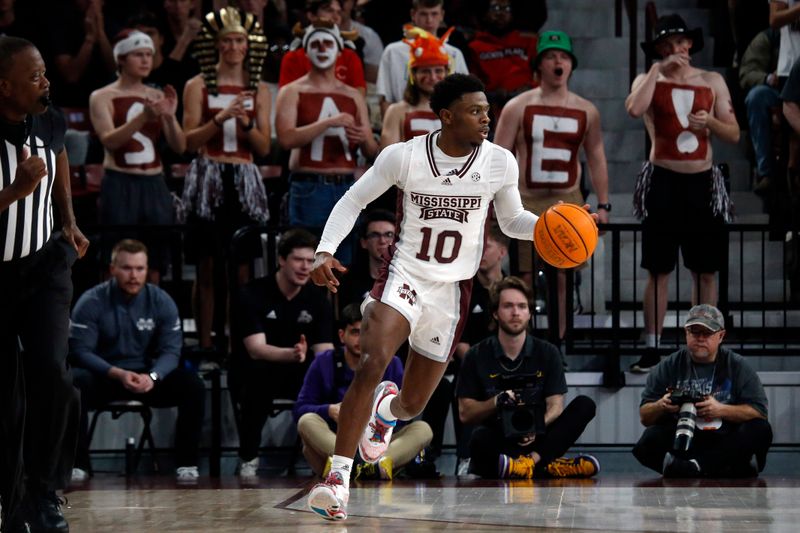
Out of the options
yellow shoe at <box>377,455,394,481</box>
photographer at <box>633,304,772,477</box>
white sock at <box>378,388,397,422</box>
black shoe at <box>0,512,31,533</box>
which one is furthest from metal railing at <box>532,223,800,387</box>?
black shoe at <box>0,512,31,533</box>

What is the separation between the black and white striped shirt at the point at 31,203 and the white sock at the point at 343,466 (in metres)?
1.58

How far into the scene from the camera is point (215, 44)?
10117mm

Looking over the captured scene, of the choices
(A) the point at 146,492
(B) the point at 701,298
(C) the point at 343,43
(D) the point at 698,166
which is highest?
(C) the point at 343,43

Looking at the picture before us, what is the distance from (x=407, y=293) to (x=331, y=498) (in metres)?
1.00

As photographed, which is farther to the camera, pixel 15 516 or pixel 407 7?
pixel 407 7

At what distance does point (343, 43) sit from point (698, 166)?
281 cm

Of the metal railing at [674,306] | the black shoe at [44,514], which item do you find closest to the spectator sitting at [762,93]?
the metal railing at [674,306]

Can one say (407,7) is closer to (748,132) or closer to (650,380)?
(748,132)

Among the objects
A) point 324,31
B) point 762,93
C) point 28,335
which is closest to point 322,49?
point 324,31

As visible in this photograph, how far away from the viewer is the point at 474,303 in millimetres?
9492

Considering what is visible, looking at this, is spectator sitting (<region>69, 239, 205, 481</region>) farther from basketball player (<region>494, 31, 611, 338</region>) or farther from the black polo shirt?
basketball player (<region>494, 31, 611, 338</region>)

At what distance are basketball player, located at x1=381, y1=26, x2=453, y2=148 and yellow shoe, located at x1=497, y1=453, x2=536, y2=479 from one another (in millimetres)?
2535

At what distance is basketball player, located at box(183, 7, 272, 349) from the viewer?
9.95m

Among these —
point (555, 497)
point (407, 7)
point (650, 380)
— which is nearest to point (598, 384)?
point (650, 380)
